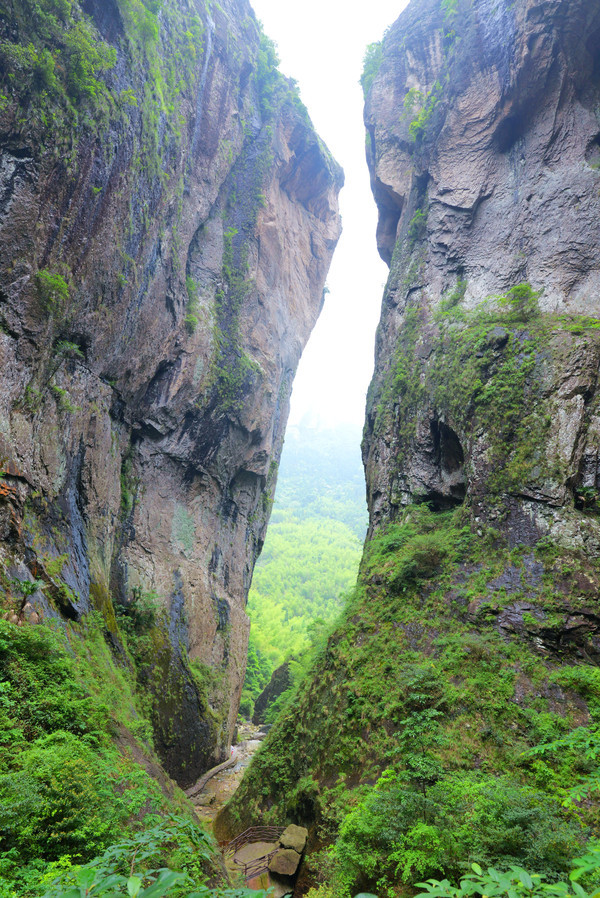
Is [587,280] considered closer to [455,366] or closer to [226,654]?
[455,366]

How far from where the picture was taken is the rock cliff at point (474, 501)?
6039 mm

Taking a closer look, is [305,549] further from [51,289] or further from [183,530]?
[51,289]

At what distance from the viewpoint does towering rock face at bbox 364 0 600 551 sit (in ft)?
33.8

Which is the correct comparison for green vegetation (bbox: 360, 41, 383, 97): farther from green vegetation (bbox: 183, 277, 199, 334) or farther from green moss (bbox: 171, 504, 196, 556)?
green moss (bbox: 171, 504, 196, 556)

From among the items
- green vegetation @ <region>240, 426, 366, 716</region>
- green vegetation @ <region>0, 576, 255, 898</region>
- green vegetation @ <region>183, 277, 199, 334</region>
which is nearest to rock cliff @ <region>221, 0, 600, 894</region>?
green vegetation @ <region>0, 576, 255, 898</region>

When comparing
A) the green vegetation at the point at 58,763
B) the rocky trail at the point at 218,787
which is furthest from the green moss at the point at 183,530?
the green vegetation at the point at 58,763

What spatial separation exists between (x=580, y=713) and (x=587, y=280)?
1072 centimetres

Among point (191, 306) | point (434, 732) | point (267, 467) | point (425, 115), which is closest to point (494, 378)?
point (434, 732)

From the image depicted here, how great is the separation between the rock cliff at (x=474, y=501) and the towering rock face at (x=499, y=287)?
63 millimetres

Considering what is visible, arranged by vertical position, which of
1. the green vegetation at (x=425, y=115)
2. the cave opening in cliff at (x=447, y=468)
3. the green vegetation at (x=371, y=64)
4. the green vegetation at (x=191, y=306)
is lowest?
the cave opening in cliff at (x=447, y=468)

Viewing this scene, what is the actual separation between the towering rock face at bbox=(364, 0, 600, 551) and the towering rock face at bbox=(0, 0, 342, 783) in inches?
256

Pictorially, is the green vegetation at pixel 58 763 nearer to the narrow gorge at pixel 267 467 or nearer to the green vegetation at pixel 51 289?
the narrow gorge at pixel 267 467

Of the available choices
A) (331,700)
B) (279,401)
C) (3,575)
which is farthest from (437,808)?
(279,401)

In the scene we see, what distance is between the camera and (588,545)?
29.0ft
